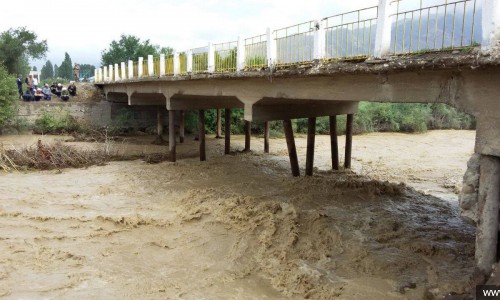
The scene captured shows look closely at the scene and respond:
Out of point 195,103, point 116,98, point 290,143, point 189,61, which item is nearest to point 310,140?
point 290,143

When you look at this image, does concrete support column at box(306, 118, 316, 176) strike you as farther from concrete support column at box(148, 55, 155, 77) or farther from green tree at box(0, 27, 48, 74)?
green tree at box(0, 27, 48, 74)

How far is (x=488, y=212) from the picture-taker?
5.42 m

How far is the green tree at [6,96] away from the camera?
80.3 ft

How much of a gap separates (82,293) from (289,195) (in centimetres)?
695

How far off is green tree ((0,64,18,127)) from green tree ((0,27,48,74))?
420 inches

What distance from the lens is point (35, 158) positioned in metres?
17.3

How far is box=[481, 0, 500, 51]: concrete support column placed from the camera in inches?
201

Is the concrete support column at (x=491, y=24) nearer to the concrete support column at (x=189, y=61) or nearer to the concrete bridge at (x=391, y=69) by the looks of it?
the concrete bridge at (x=391, y=69)

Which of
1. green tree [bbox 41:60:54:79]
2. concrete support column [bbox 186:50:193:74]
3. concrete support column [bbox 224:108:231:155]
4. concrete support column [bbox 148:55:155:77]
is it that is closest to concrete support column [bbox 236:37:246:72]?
concrete support column [bbox 186:50:193:74]

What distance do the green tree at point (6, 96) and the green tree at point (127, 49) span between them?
15943 millimetres

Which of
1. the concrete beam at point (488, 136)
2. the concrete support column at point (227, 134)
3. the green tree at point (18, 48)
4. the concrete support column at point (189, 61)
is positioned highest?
the green tree at point (18, 48)

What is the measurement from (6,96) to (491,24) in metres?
26.1

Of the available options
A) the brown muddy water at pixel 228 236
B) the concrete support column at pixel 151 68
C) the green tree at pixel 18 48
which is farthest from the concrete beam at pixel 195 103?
the green tree at pixel 18 48

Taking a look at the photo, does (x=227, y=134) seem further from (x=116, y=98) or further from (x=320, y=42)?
(x=116, y=98)
